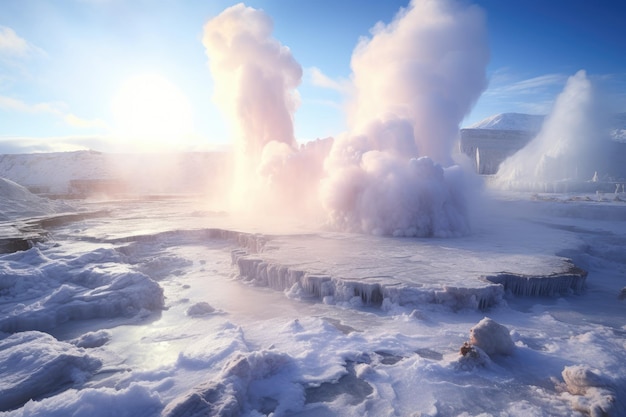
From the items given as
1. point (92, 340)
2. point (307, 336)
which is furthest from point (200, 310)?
point (307, 336)

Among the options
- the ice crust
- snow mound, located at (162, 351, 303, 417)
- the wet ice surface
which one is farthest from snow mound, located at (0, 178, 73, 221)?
snow mound, located at (162, 351, 303, 417)

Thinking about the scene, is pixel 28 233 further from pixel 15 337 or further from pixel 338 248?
pixel 338 248

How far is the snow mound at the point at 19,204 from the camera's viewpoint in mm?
20281

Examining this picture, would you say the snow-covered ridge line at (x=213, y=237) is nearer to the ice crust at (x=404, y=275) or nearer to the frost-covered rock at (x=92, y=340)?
the ice crust at (x=404, y=275)

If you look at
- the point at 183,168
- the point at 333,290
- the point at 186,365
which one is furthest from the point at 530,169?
the point at 183,168

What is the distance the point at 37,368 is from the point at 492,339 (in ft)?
25.5

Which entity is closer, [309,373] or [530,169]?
[309,373]

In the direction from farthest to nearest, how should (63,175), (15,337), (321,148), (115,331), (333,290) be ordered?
(63,175) < (321,148) < (333,290) < (115,331) < (15,337)

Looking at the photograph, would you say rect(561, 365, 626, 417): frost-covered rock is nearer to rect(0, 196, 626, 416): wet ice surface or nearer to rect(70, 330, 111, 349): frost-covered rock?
rect(0, 196, 626, 416): wet ice surface

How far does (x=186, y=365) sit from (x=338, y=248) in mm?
7855

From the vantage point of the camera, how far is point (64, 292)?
29.2 feet

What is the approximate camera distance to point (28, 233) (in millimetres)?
14883

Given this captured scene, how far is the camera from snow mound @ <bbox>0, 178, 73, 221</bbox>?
20.3 meters

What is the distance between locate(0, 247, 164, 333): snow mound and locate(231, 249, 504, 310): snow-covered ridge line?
342 cm
